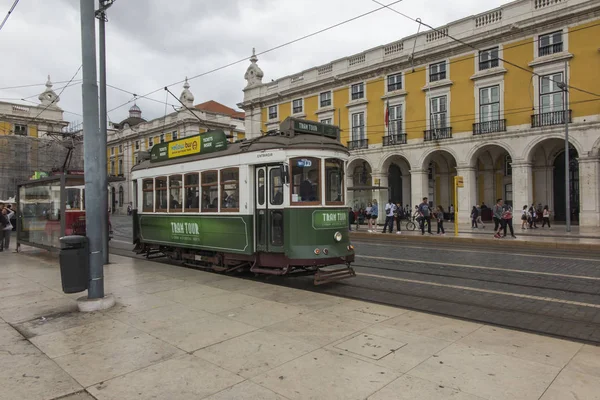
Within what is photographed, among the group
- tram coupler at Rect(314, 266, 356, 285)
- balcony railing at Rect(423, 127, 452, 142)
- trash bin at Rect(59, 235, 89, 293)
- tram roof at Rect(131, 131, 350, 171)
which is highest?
balcony railing at Rect(423, 127, 452, 142)

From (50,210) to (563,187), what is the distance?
29698mm

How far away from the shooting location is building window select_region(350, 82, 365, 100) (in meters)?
33.9

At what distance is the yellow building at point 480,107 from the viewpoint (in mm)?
23547

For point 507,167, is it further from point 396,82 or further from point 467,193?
point 396,82

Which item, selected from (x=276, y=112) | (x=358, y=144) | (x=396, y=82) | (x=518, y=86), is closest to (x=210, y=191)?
(x=518, y=86)

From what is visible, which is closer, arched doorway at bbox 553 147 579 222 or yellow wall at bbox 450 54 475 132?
arched doorway at bbox 553 147 579 222

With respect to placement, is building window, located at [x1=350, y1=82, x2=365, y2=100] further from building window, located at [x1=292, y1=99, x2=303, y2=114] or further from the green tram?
the green tram

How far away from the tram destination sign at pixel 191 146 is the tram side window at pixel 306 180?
6.92ft

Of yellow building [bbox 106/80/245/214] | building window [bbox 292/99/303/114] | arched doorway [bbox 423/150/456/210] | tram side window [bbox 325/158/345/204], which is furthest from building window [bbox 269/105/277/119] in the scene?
tram side window [bbox 325/158/345/204]

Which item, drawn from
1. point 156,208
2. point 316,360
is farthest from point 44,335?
point 156,208

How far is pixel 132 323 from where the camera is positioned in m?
5.98

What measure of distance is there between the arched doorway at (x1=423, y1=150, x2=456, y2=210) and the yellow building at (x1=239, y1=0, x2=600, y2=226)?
0.08 m

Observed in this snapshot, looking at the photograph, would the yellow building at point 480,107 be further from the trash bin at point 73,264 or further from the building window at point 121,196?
the building window at point 121,196

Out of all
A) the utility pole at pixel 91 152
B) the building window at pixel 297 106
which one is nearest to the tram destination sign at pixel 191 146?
the utility pole at pixel 91 152
